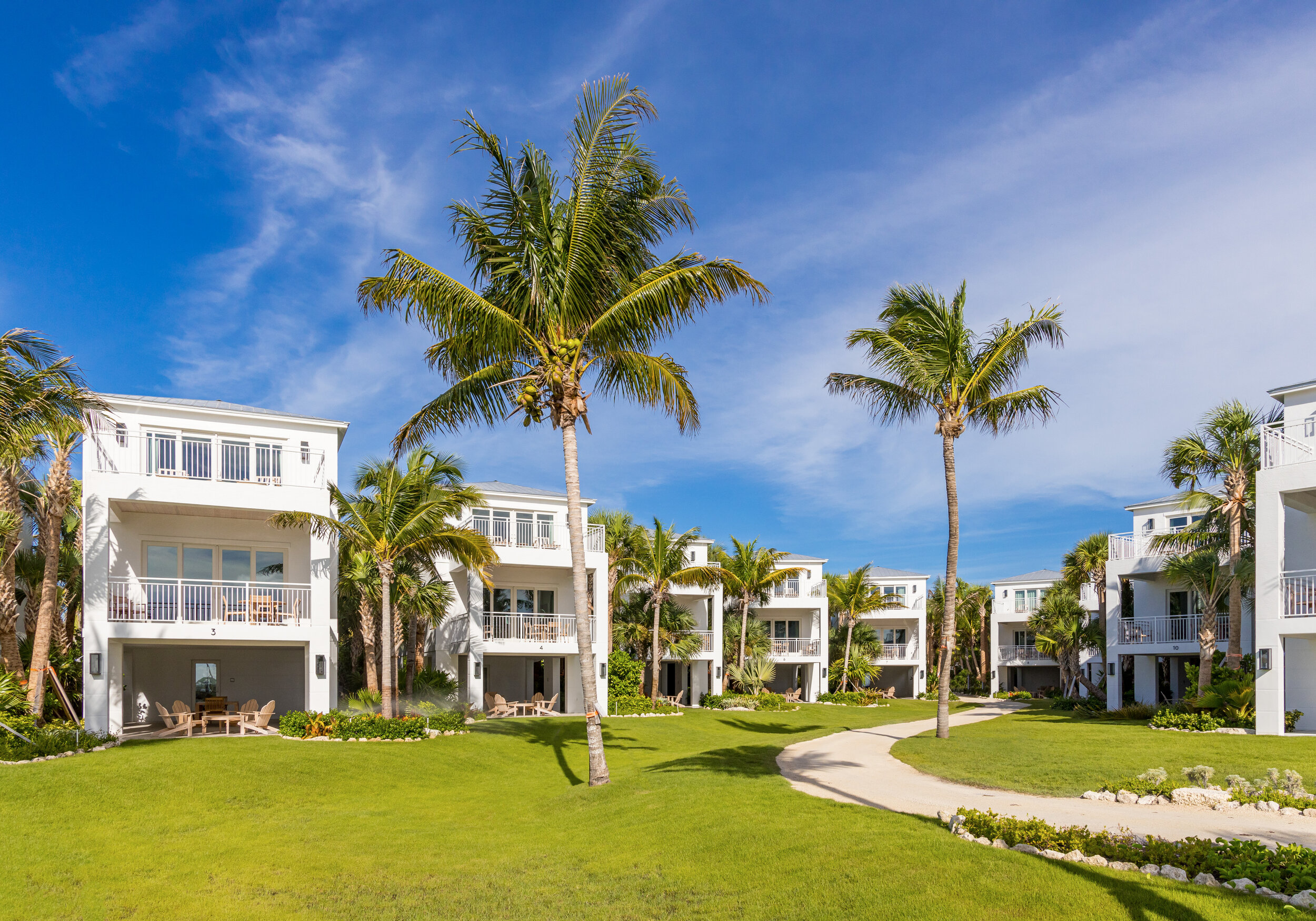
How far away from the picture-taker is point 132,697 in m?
24.8

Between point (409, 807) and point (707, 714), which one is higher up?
point (409, 807)

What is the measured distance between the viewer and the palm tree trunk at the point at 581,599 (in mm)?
14430

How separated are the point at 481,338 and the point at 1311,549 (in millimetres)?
22234

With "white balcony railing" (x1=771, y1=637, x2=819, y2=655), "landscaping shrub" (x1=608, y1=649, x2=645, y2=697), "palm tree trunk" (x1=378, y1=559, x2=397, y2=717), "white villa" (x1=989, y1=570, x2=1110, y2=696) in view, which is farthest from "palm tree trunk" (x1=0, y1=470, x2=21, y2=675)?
"white villa" (x1=989, y1=570, x2=1110, y2=696)

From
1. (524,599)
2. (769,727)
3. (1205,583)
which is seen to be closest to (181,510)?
(524,599)

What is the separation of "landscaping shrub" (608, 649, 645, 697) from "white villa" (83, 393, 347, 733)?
→ 35.7ft

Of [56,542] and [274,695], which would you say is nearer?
[56,542]

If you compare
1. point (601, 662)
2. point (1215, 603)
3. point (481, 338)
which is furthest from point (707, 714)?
point (481, 338)

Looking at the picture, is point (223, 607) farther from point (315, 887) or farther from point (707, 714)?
point (707, 714)

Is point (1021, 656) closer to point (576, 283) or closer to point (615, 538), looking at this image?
point (615, 538)

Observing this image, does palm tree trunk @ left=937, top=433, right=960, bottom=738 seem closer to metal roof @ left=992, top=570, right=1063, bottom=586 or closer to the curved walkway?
the curved walkway

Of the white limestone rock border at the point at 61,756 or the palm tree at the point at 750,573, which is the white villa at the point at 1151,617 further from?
the white limestone rock border at the point at 61,756

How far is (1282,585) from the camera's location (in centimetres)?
2061

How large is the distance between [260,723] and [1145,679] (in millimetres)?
30351
